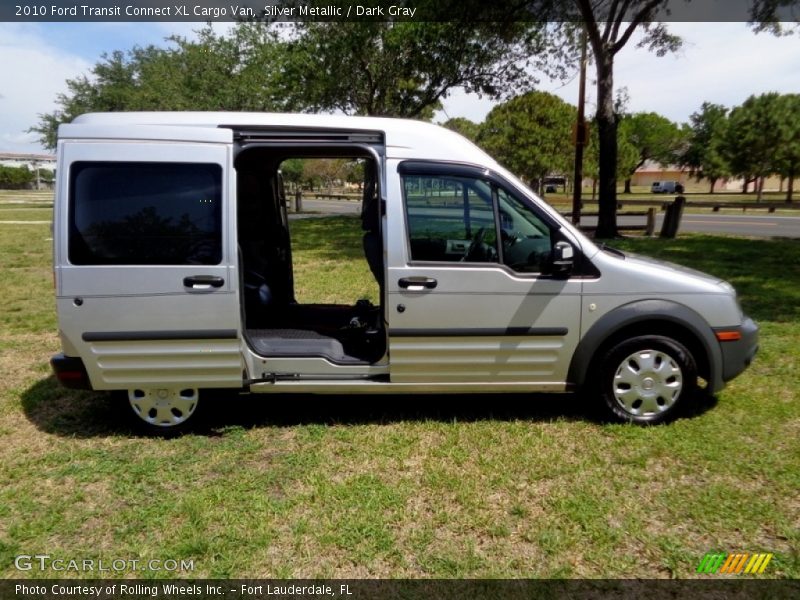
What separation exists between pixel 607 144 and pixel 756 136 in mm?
29648

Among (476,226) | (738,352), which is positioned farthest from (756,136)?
(476,226)

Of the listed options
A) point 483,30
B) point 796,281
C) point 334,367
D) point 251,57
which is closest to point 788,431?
point 334,367

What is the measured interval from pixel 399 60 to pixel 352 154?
57.7ft

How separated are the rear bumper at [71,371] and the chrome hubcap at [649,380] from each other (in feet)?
12.2

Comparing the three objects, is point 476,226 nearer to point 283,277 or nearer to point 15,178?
point 283,277

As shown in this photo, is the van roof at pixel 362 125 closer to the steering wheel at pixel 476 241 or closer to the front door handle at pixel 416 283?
Answer: the steering wheel at pixel 476 241

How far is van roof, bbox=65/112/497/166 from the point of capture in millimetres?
3711

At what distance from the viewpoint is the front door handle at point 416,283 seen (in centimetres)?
376

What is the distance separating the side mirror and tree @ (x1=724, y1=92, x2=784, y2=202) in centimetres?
4132

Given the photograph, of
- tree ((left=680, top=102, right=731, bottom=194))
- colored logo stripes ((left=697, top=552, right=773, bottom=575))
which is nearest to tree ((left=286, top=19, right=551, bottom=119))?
colored logo stripes ((left=697, top=552, right=773, bottom=575))

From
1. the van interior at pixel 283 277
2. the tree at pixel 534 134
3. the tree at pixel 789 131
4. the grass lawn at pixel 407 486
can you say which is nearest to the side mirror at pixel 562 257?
the grass lawn at pixel 407 486

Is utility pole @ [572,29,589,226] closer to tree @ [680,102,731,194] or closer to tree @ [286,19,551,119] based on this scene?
tree @ [286,19,551,119]

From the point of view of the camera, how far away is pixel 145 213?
372 centimetres

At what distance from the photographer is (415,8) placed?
54.4 ft
